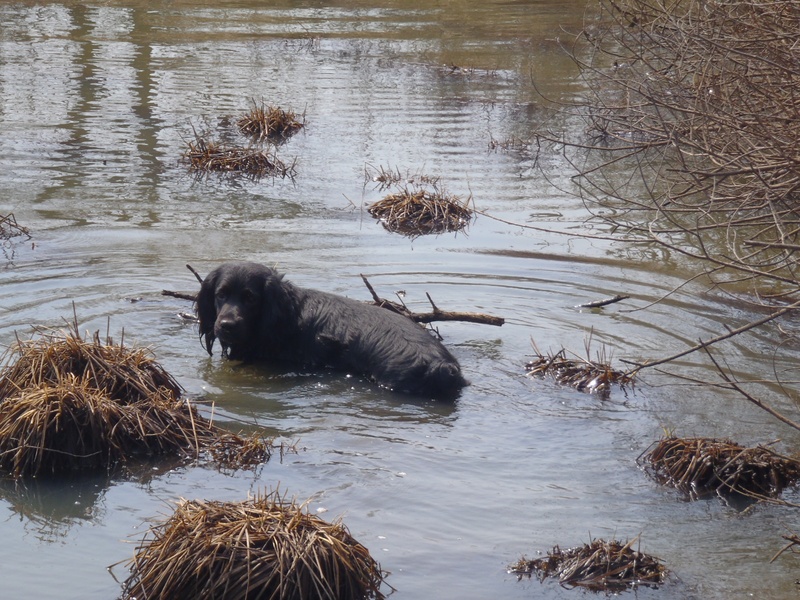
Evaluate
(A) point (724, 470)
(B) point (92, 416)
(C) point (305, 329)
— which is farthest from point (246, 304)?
(A) point (724, 470)

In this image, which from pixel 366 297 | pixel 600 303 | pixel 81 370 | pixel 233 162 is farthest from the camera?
pixel 233 162

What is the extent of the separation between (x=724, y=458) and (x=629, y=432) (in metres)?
0.94

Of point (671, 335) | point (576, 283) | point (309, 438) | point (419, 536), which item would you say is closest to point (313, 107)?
point (576, 283)

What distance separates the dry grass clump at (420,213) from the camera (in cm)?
1247

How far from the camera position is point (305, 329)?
885 cm

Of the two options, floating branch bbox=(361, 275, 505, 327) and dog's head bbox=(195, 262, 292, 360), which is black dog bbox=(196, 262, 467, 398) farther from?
floating branch bbox=(361, 275, 505, 327)

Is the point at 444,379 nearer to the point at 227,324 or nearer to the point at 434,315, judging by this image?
the point at 434,315

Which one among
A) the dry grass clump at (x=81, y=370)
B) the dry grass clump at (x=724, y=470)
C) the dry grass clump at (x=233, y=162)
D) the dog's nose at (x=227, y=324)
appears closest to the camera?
the dry grass clump at (x=724, y=470)

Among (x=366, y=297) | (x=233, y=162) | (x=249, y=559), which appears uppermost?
(x=233, y=162)

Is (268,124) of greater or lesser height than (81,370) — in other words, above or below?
above

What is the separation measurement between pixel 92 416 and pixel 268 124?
1036 centimetres

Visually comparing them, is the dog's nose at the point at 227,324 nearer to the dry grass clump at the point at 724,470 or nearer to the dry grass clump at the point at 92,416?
the dry grass clump at the point at 92,416

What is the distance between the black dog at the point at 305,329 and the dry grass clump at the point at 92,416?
56.7 inches

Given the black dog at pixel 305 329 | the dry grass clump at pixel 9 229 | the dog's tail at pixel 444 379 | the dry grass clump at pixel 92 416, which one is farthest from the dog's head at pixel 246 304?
the dry grass clump at pixel 9 229
